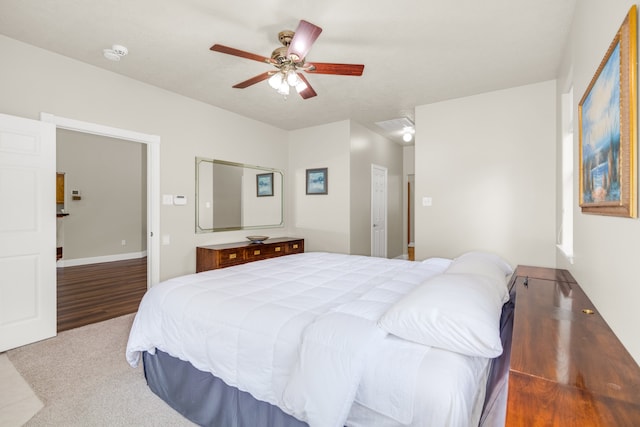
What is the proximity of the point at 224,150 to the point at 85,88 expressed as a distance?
173cm

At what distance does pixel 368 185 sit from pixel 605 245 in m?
4.26

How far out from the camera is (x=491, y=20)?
2.33m

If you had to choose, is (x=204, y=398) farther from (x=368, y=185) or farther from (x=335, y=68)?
(x=368, y=185)

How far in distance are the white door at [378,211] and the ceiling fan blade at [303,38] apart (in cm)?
368

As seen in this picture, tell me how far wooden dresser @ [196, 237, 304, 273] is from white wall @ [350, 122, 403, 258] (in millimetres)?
1354

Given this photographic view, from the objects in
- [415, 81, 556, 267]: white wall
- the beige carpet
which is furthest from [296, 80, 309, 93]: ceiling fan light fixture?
the beige carpet

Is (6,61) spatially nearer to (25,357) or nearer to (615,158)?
(25,357)

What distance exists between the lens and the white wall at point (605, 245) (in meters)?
1.03

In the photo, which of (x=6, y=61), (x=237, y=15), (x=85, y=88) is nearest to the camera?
(x=237, y=15)

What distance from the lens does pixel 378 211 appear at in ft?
19.4

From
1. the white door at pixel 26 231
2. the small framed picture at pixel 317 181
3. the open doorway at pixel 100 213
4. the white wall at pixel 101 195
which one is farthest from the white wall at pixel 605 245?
the white wall at pixel 101 195

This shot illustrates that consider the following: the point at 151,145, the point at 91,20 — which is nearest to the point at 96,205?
the point at 151,145

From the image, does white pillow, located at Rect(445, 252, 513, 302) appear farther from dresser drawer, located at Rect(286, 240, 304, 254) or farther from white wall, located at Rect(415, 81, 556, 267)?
dresser drawer, located at Rect(286, 240, 304, 254)

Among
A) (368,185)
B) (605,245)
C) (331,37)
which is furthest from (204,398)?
(368,185)
